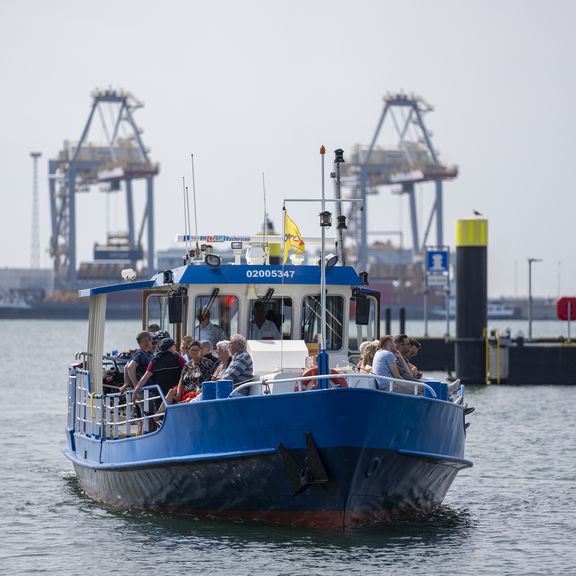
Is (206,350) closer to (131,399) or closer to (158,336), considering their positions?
(131,399)

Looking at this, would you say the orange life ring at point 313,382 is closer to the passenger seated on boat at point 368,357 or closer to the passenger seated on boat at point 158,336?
the passenger seated on boat at point 368,357

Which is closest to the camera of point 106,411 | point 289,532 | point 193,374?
point 289,532

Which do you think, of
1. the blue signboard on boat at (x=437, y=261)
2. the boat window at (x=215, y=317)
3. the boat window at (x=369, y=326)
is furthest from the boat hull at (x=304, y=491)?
the blue signboard on boat at (x=437, y=261)

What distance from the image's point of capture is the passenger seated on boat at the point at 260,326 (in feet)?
61.4

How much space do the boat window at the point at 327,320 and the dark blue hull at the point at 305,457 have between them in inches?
92.2

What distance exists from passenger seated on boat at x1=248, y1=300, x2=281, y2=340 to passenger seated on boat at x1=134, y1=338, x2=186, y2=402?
4.70ft

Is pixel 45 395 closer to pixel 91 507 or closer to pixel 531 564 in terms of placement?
pixel 91 507

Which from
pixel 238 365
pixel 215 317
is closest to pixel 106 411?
pixel 215 317

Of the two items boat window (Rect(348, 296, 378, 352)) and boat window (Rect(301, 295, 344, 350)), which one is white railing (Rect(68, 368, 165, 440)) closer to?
boat window (Rect(301, 295, 344, 350))

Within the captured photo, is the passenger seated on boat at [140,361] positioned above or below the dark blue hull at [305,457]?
above

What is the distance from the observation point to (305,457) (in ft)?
50.5

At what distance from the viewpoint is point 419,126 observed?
141m

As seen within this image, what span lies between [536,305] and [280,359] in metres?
177

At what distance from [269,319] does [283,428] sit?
3.56 meters
